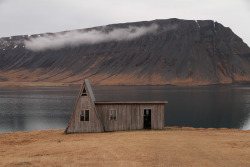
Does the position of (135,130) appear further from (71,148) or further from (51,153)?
(51,153)

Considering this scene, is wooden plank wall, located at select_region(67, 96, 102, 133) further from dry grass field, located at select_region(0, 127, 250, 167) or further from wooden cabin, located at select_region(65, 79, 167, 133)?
dry grass field, located at select_region(0, 127, 250, 167)

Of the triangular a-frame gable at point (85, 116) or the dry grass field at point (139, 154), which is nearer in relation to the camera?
the dry grass field at point (139, 154)

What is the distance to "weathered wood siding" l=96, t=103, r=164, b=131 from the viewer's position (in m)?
26.6

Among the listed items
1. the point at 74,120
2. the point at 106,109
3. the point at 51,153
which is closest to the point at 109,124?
the point at 106,109

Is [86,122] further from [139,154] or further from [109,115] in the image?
[139,154]

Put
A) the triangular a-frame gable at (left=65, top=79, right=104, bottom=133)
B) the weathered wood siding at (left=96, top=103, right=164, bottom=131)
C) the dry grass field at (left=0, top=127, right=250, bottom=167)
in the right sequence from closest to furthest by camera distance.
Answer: the dry grass field at (left=0, top=127, right=250, bottom=167) → the triangular a-frame gable at (left=65, top=79, right=104, bottom=133) → the weathered wood siding at (left=96, top=103, right=164, bottom=131)

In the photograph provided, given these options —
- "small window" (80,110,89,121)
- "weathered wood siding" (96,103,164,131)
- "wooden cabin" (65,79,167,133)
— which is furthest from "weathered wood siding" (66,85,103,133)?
"weathered wood siding" (96,103,164,131)

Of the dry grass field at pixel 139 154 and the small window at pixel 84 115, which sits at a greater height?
the small window at pixel 84 115

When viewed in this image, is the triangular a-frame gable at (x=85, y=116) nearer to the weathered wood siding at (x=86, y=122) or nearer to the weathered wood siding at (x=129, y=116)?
the weathered wood siding at (x=86, y=122)

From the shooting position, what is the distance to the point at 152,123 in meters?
26.8

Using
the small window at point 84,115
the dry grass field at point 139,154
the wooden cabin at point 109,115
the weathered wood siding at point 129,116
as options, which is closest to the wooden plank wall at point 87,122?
the wooden cabin at point 109,115

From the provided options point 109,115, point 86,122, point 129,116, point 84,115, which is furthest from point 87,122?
point 129,116

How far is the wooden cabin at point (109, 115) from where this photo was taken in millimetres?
26234

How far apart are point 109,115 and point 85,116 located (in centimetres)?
234
